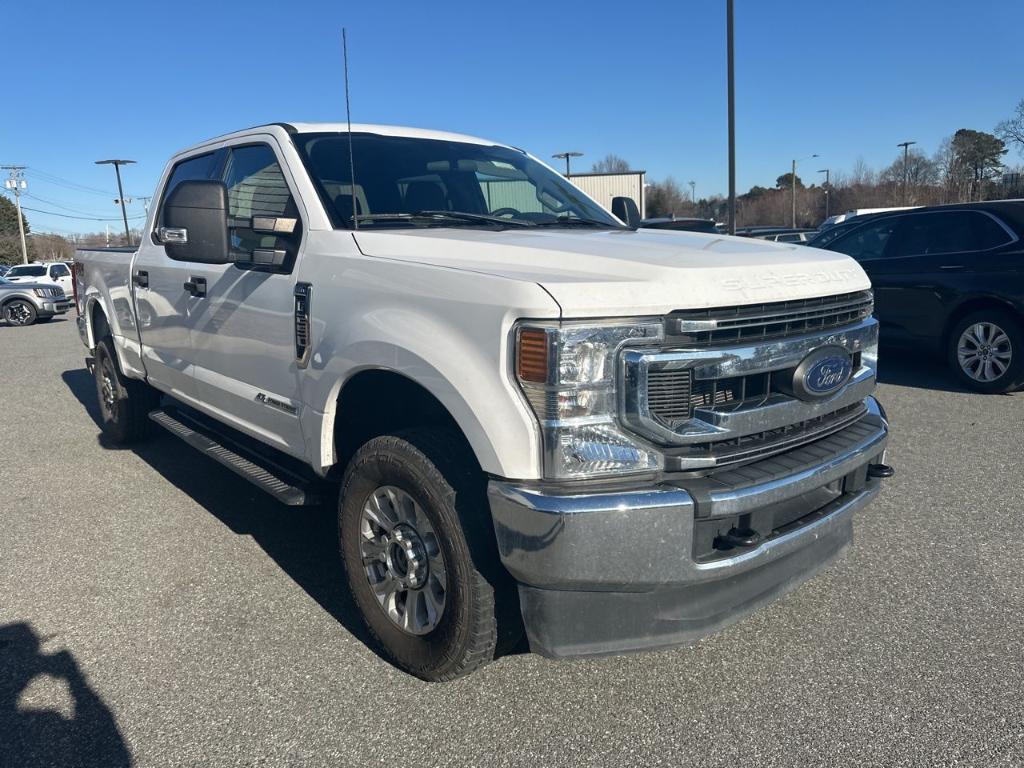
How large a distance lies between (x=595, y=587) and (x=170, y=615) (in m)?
2.07

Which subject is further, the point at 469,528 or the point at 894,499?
the point at 894,499

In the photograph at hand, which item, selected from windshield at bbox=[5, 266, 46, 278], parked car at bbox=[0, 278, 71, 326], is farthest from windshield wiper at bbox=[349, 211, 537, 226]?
windshield at bbox=[5, 266, 46, 278]

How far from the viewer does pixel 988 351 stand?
7.20 meters

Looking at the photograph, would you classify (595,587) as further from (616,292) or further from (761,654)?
(761,654)

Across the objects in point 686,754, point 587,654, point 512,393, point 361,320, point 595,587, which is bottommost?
point 686,754

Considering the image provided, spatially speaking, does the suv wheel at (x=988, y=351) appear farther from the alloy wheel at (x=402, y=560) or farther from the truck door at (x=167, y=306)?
the truck door at (x=167, y=306)

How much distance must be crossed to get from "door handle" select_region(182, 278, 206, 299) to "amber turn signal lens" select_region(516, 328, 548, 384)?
94.2 inches

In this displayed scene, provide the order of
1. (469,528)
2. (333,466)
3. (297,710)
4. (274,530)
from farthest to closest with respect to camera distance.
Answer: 1. (274,530)
2. (333,466)
3. (297,710)
4. (469,528)

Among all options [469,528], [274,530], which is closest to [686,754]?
[469,528]

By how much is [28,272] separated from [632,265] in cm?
2974

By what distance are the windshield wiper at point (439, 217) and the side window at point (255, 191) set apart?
1.11 feet

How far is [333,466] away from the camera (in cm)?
322

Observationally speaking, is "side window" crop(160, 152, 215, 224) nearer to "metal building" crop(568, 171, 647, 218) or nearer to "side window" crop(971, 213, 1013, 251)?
"side window" crop(971, 213, 1013, 251)

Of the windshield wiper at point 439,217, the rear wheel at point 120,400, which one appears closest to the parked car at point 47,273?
the rear wheel at point 120,400
